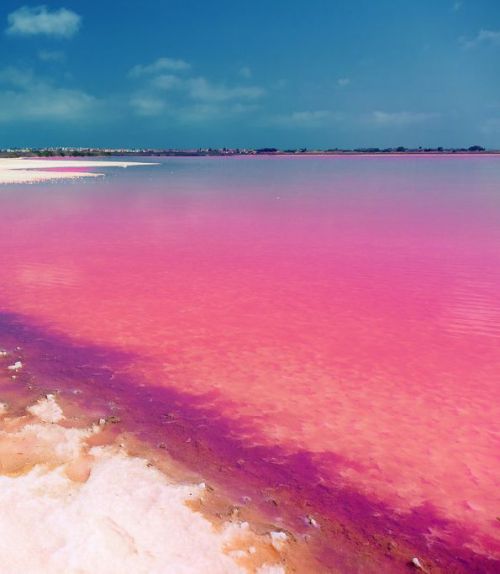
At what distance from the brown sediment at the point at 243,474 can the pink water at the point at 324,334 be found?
5cm

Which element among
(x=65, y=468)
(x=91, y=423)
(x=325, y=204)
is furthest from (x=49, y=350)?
(x=325, y=204)

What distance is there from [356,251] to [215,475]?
9.24 m

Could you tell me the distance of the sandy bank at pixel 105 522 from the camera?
11.1 ft

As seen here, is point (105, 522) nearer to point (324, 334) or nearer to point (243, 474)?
point (243, 474)

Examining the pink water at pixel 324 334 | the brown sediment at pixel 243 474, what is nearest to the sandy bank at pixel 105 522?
the brown sediment at pixel 243 474

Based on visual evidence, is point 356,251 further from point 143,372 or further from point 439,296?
point 143,372

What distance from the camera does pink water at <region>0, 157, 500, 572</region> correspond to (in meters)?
4.57

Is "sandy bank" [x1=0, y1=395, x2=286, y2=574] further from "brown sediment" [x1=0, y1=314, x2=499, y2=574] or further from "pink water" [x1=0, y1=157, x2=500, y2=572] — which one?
"pink water" [x1=0, y1=157, x2=500, y2=572]

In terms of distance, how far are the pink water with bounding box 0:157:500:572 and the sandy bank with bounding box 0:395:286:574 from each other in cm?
103

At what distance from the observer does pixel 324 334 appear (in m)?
7.51

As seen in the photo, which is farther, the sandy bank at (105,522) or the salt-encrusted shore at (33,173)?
the salt-encrusted shore at (33,173)

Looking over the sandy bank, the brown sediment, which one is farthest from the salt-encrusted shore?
the sandy bank

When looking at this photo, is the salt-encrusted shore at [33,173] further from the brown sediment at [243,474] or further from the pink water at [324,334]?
the brown sediment at [243,474]

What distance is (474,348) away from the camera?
699 cm
